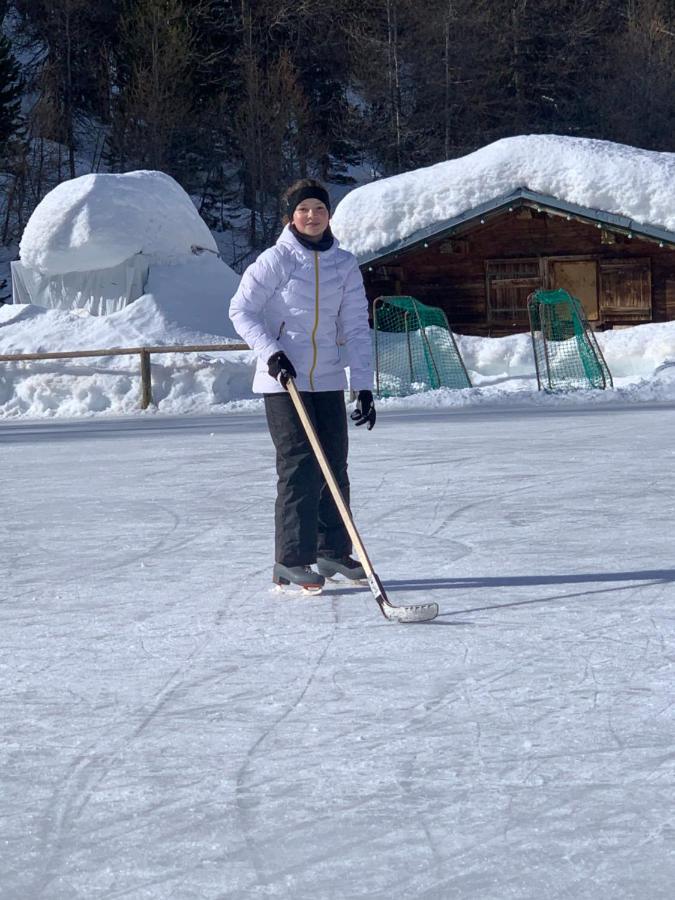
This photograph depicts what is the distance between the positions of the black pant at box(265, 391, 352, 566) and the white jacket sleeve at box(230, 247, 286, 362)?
240 millimetres

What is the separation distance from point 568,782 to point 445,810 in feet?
1.03

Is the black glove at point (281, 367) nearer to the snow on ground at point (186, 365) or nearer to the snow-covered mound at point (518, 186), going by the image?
the snow on ground at point (186, 365)

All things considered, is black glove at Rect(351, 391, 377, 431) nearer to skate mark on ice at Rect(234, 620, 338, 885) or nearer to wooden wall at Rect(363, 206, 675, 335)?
skate mark on ice at Rect(234, 620, 338, 885)

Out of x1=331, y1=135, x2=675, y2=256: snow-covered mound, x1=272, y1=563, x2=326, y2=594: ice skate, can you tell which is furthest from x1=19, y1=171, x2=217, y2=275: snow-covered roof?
x1=272, y1=563, x2=326, y2=594: ice skate

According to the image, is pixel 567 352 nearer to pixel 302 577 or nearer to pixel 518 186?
pixel 518 186

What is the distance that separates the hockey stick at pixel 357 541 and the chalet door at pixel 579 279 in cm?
2074

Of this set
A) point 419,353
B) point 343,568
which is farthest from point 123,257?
point 343,568

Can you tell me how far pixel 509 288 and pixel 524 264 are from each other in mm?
532

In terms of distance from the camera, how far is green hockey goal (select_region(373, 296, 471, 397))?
2052 cm

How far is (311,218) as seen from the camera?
4.93 meters

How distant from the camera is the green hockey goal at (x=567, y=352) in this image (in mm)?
19234

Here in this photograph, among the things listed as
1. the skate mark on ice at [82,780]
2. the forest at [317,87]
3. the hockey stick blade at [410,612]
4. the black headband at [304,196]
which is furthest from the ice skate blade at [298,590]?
the forest at [317,87]

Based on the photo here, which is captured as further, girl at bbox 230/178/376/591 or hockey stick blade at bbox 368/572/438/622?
girl at bbox 230/178/376/591

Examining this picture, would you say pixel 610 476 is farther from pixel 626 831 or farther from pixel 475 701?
pixel 626 831
